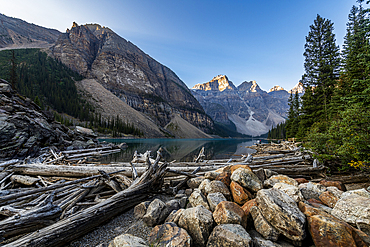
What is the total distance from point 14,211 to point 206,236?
517 cm

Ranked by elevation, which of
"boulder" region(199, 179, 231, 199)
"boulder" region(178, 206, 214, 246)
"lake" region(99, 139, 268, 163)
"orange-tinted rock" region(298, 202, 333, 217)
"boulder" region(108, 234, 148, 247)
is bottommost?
"lake" region(99, 139, 268, 163)

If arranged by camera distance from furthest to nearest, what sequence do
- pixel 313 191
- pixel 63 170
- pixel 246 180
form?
pixel 63 170, pixel 246 180, pixel 313 191

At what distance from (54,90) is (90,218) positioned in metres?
151

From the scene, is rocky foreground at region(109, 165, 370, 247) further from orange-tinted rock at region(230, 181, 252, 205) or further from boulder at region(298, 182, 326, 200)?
orange-tinted rock at region(230, 181, 252, 205)

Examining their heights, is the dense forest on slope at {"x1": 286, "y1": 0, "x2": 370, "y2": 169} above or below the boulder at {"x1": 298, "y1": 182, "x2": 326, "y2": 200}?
above

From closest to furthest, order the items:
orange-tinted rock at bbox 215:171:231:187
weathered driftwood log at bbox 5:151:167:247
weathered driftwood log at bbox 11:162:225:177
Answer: weathered driftwood log at bbox 5:151:167:247 < orange-tinted rock at bbox 215:171:231:187 < weathered driftwood log at bbox 11:162:225:177

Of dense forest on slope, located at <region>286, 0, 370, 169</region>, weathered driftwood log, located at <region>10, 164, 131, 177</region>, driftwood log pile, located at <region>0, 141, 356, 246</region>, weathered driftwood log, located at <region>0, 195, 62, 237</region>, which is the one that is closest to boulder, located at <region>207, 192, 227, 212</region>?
driftwood log pile, located at <region>0, 141, 356, 246</region>

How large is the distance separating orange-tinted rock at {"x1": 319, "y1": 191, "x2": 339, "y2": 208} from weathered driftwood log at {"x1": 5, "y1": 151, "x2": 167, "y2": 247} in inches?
207

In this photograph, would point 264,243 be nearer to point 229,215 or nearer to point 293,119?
point 229,215

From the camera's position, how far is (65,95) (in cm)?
11425

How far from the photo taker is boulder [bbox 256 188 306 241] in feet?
10.4

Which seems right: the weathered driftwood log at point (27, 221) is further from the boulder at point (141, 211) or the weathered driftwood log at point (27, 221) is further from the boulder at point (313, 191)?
the boulder at point (313, 191)

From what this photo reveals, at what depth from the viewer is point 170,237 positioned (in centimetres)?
324

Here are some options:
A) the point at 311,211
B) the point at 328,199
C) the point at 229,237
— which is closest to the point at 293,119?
the point at 328,199
